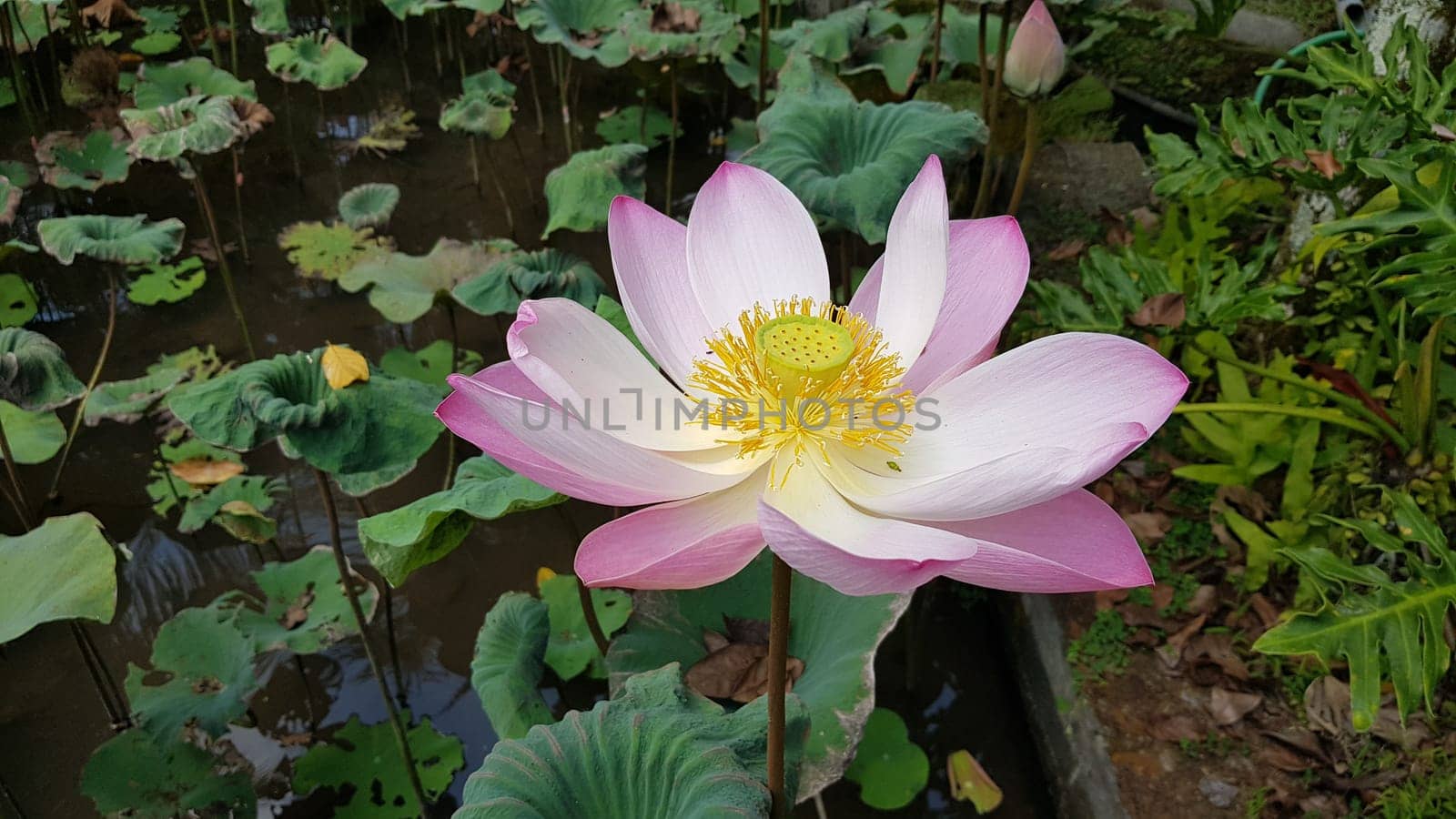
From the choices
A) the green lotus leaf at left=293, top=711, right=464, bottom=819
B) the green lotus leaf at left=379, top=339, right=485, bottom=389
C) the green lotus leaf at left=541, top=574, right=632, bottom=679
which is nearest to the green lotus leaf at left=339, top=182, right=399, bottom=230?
the green lotus leaf at left=379, top=339, right=485, bottom=389

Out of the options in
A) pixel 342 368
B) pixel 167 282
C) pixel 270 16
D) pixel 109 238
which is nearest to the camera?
pixel 342 368

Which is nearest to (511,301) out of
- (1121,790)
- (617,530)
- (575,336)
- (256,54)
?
(575,336)

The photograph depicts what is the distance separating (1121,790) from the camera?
64.2 inches

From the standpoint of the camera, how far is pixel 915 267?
0.89 meters

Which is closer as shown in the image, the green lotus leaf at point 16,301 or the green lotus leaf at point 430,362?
the green lotus leaf at point 430,362

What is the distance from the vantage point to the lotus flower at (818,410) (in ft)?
2.16

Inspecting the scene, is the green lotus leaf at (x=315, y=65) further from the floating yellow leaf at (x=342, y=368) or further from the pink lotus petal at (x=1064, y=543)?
the pink lotus petal at (x=1064, y=543)

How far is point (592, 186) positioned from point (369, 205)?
33.7 inches

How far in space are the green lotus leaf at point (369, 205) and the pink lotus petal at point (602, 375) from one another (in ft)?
6.54

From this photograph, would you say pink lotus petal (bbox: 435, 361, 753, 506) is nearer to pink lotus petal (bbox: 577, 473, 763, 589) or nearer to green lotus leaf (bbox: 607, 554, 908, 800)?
pink lotus petal (bbox: 577, 473, 763, 589)

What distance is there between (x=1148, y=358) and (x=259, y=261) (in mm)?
2930

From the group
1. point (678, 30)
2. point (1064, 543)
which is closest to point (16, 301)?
point (678, 30)

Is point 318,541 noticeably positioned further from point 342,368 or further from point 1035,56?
point 1035,56

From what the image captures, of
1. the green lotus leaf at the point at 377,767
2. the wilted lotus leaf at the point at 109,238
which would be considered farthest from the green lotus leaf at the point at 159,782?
the wilted lotus leaf at the point at 109,238
